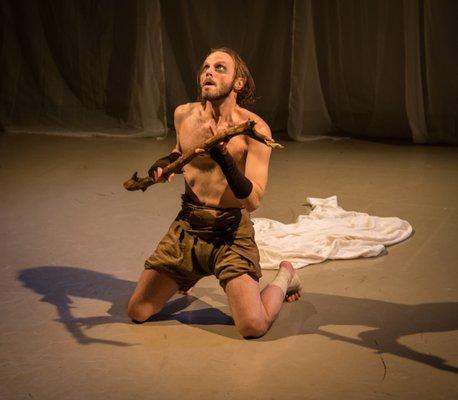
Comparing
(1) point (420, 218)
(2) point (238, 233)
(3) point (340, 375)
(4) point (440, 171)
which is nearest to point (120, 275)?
(2) point (238, 233)

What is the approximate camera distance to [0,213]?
479 cm

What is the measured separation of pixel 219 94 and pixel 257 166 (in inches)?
13.4

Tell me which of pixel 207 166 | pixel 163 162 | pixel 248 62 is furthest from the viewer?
pixel 248 62

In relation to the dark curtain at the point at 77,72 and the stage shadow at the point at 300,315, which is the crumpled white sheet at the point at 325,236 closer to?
the stage shadow at the point at 300,315

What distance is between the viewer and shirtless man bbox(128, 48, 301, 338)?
308 cm

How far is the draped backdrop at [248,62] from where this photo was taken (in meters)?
6.79

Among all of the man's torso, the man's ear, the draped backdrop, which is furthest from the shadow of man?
the draped backdrop

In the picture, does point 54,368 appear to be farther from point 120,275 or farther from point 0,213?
point 0,213

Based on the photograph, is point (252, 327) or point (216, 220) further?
point (216, 220)

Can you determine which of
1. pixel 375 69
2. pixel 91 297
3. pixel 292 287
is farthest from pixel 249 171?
pixel 375 69

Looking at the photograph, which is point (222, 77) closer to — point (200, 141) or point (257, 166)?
point (200, 141)

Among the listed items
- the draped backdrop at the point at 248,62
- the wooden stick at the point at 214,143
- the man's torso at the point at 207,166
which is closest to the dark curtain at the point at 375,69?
the draped backdrop at the point at 248,62

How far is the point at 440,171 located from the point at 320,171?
0.92 meters

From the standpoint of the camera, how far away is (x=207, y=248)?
314cm
